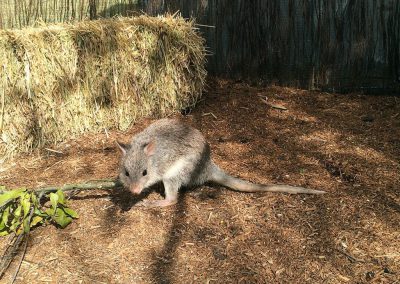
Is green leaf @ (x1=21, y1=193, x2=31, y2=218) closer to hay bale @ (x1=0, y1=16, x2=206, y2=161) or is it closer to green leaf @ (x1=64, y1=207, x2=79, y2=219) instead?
green leaf @ (x1=64, y1=207, x2=79, y2=219)

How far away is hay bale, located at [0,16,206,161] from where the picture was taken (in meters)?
5.38

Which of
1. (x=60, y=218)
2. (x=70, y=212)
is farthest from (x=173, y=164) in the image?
(x=60, y=218)

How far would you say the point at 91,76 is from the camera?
5.77m

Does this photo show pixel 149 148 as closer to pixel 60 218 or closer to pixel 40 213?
pixel 60 218

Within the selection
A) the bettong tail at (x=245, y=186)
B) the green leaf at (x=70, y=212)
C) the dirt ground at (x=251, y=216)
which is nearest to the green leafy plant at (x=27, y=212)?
the green leaf at (x=70, y=212)

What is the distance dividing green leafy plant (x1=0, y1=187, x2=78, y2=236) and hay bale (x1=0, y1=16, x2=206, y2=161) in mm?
1682

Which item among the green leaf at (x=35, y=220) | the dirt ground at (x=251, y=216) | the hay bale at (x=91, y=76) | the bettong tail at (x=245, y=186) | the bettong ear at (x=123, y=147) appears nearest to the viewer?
the dirt ground at (x=251, y=216)

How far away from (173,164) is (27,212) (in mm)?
1541

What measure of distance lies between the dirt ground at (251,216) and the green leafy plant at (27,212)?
4.5 inches

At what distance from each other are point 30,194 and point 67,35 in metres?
2.65

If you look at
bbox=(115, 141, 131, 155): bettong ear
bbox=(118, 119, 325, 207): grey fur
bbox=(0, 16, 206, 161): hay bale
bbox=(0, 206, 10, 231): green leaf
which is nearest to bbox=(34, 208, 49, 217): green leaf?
bbox=(0, 206, 10, 231): green leaf

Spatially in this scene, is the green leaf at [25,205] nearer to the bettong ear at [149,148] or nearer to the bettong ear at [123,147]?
the bettong ear at [123,147]

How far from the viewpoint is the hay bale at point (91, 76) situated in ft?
17.7

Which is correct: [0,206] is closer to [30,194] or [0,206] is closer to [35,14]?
[30,194]
